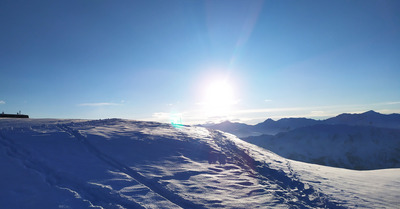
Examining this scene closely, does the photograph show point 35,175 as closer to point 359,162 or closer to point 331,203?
point 331,203

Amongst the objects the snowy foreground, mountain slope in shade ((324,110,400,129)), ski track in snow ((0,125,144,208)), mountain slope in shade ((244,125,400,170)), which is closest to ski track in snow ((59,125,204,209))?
the snowy foreground

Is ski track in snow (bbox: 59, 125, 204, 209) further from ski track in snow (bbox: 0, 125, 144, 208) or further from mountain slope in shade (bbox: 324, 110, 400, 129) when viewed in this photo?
mountain slope in shade (bbox: 324, 110, 400, 129)

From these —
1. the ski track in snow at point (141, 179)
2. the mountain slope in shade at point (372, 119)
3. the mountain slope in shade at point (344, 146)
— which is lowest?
the mountain slope in shade at point (344, 146)

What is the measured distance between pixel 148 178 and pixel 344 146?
150 metres

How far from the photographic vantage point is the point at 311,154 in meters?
126

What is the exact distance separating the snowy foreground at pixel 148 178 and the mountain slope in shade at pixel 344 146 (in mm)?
131308

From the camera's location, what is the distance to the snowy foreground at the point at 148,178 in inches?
247

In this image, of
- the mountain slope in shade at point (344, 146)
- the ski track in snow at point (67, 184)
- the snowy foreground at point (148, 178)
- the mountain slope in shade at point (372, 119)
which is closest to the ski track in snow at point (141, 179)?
the snowy foreground at point (148, 178)

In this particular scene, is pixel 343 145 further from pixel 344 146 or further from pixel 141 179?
pixel 141 179

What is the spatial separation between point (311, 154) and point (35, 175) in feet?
468

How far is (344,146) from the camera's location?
Result: 414ft

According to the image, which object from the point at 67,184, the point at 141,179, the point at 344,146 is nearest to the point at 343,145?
the point at 344,146

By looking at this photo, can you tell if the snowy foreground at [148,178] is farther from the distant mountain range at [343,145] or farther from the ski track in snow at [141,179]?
the distant mountain range at [343,145]

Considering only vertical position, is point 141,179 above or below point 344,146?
above
